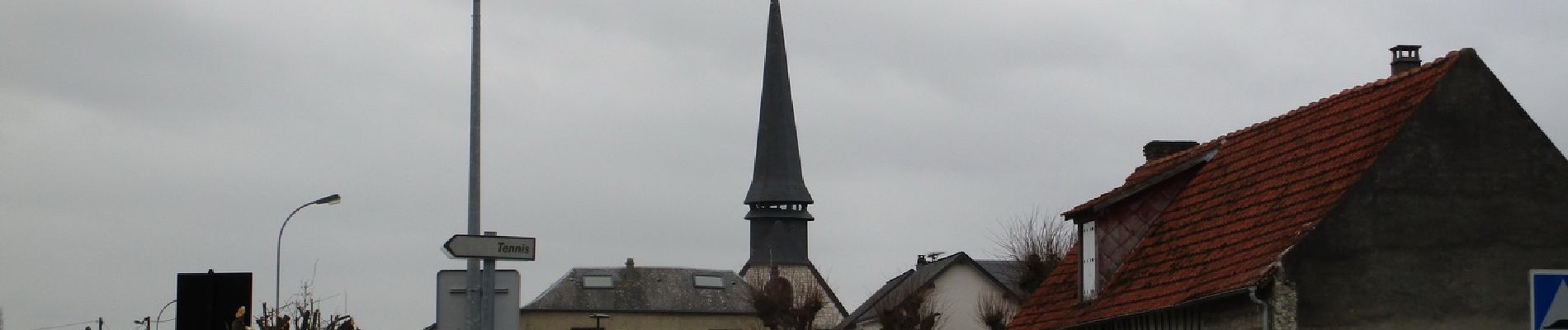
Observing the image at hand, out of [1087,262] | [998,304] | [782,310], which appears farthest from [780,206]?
[1087,262]

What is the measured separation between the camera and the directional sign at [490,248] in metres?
16.8

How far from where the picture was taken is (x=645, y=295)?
102m

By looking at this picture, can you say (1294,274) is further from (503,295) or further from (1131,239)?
(503,295)

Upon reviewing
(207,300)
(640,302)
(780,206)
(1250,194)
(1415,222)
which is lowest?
(640,302)

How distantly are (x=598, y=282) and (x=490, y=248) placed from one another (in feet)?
282

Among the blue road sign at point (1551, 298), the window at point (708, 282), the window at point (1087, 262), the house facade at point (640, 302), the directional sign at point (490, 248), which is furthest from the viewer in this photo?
the window at point (708, 282)

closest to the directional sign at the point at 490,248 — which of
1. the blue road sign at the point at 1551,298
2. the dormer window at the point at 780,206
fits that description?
the blue road sign at the point at 1551,298

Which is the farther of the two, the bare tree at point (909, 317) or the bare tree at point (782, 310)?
the bare tree at point (782, 310)

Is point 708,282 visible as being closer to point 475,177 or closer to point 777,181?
point 777,181

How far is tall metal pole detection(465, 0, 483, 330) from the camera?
55.6 ft

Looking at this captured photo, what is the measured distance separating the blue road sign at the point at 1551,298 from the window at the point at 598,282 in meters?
91.8

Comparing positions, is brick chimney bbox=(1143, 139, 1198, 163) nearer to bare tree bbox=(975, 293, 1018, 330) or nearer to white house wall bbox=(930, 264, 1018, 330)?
bare tree bbox=(975, 293, 1018, 330)

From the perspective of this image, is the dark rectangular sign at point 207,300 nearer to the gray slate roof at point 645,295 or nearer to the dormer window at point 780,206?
the gray slate roof at point 645,295

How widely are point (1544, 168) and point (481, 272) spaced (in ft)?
35.4
